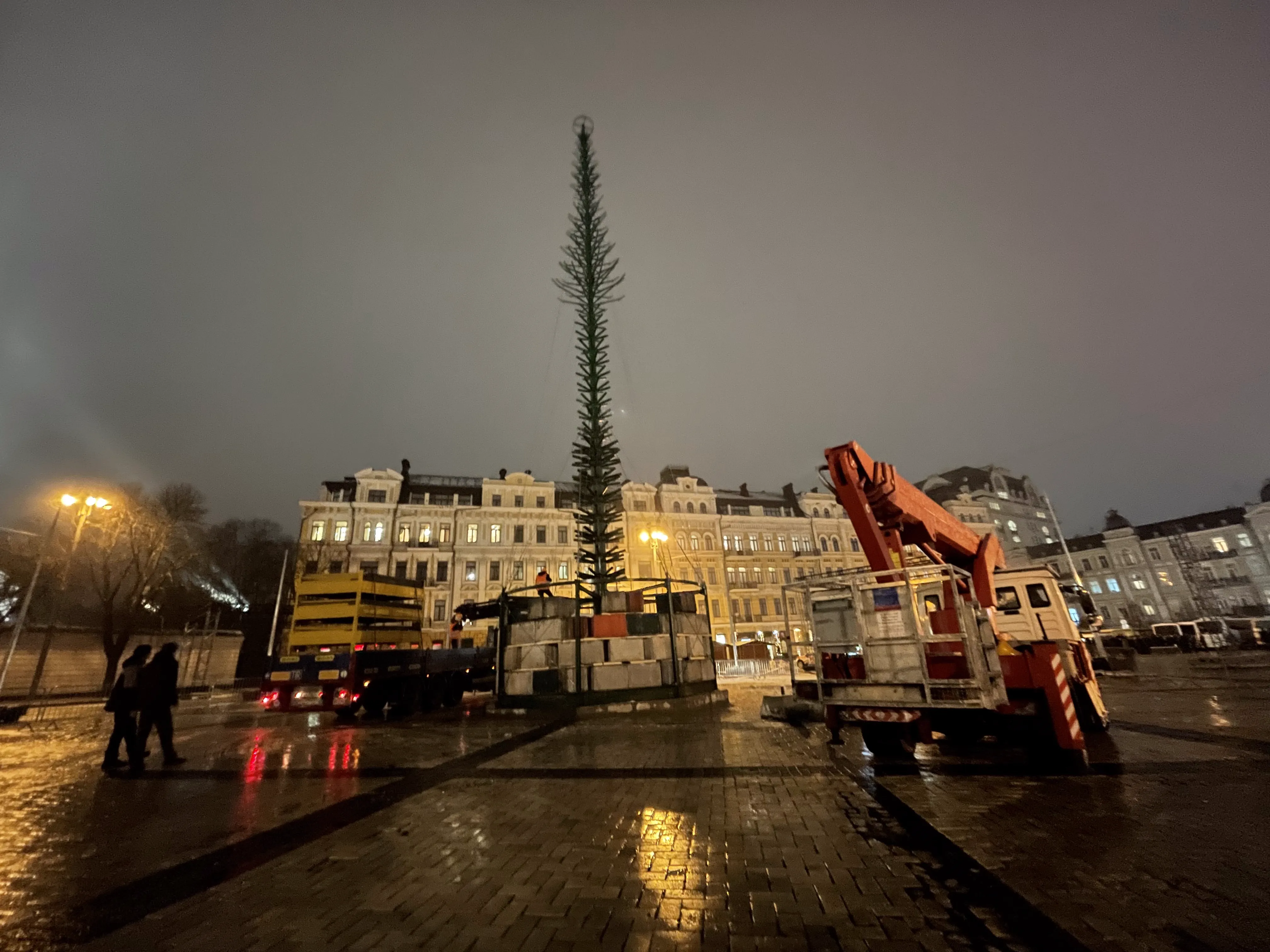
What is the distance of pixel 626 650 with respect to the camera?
15.4 meters

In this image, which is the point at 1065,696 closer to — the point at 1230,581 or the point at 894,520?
the point at 894,520

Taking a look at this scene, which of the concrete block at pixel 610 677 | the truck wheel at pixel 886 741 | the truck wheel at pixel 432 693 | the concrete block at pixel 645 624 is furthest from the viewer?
the truck wheel at pixel 432 693

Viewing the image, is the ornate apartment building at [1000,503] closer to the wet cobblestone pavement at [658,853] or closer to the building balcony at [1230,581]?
the building balcony at [1230,581]

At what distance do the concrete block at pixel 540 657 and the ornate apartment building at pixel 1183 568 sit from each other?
6611 cm

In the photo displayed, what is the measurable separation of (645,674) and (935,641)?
974 cm

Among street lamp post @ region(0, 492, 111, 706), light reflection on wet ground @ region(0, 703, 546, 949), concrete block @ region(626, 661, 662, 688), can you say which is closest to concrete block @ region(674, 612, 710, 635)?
concrete block @ region(626, 661, 662, 688)

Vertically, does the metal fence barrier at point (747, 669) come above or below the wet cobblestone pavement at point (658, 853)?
above

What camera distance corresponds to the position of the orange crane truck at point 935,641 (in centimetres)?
720

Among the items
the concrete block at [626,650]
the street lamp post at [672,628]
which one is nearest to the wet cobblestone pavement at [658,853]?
the concrete block at [626,650]

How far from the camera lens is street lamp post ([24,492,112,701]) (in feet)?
66.4

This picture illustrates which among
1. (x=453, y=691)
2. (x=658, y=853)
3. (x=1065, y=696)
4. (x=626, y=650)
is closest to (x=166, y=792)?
(x=658, y=853)

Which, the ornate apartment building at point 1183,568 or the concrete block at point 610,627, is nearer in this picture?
the concrete block at point 610,627

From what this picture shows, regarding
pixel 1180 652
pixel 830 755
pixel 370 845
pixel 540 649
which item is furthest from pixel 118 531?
pixel 1180 652

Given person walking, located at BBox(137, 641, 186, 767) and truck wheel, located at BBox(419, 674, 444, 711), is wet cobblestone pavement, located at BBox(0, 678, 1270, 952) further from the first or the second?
truck wheel, located at BBox(419, 674, 444, 711)
